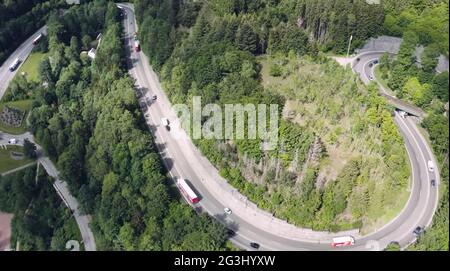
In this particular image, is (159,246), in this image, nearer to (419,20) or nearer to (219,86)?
(219,86)

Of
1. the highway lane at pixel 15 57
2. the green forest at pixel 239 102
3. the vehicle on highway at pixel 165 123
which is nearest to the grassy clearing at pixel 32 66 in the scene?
the highway lane at pixel 15 57

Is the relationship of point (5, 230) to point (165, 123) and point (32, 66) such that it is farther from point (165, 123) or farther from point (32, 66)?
point (32, 66)

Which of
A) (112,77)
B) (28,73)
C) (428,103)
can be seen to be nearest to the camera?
(428,103)

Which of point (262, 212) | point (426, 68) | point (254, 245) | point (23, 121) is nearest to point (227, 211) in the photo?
point (262, 212)

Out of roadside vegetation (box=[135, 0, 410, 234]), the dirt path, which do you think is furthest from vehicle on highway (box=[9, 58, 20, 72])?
the dirt path

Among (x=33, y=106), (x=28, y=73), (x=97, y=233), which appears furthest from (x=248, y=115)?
(x=28, y=73)

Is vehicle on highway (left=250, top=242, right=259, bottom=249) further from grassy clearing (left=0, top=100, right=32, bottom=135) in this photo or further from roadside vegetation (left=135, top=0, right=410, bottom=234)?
grassy clearing (left=0, top=100, right=32, bottom=135)
